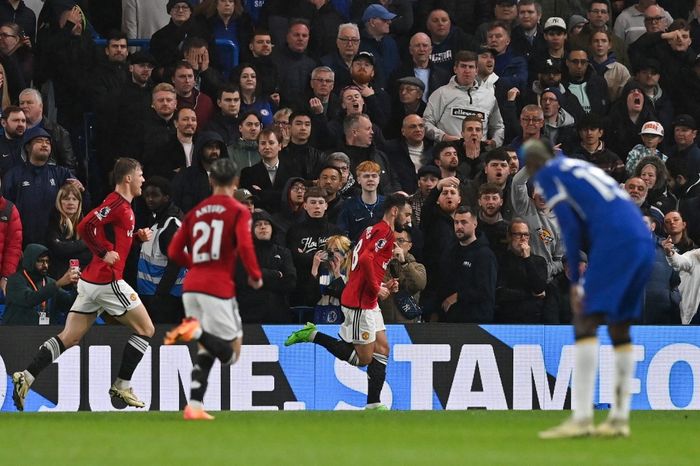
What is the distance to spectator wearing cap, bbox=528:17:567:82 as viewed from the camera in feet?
71.6

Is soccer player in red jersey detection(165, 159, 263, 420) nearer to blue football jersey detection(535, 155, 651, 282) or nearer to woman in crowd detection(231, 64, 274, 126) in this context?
blue football jersey detection(535, 155, 651, 282)

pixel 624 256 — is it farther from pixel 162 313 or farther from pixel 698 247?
pixel 698 247

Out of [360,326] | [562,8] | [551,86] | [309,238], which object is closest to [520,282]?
[309,238]

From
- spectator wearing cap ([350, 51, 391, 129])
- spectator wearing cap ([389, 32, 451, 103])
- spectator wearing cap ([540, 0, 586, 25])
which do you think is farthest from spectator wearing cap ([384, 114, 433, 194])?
spectator wearing cap ([540, 0, 586, 25])

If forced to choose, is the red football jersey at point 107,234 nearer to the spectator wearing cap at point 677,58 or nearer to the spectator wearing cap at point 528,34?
the spectator wearing cap at point 528,34

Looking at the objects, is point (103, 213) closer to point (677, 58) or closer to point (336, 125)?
point (336, 125)

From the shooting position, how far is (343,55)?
21.0 meters

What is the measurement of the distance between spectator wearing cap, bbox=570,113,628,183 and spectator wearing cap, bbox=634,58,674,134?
1636 mm

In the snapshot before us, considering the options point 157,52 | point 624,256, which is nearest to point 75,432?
point 624,256

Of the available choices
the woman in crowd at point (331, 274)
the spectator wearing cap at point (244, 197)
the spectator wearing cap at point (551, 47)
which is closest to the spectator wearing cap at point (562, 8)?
the spectator wearing cap at point (551, 47)

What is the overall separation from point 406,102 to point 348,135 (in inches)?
53.8

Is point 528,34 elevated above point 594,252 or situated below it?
above

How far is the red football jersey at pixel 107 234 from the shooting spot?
1512 cm

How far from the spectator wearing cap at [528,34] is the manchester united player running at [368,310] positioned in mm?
6387
